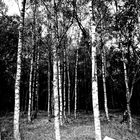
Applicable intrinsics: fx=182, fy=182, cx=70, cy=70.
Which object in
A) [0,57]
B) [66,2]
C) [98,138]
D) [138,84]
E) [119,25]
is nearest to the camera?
[98,138]

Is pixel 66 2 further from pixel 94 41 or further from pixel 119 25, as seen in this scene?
pixel 119 25

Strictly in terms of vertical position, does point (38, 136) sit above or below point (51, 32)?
below

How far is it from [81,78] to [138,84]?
35.6 feet

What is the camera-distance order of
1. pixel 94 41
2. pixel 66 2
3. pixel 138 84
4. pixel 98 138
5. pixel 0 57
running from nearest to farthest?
pixel 98 138
pixel 94 41
pixel 66 2
pixel 0 57
pixel 138 84

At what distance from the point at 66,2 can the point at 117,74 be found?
60.3 ft

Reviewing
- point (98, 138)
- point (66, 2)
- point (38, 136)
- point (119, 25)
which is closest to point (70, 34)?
point (119, 25)

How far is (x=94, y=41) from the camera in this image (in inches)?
354

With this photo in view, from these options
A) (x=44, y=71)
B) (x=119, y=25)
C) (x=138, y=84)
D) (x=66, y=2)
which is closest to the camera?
(x=66, y=2)

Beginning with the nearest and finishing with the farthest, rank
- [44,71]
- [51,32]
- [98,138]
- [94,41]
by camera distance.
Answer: [98,138] → [94,41] → [51,32] → [44,71]

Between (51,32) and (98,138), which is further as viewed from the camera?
(51,32)

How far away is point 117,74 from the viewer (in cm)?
2775

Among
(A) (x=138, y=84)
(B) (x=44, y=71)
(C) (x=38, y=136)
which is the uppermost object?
(B) (x=44, y=71)

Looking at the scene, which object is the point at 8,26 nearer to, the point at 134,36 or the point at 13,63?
the point at 13,63

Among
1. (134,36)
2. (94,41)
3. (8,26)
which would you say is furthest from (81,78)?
(94,41)
